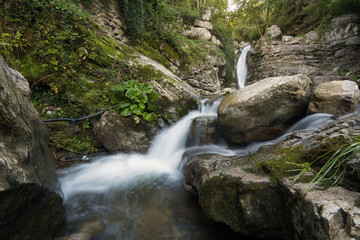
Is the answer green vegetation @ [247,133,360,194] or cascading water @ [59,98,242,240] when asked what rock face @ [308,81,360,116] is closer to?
green vegetation @ [247,133,360,194]

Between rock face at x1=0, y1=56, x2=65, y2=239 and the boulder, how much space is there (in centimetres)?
212

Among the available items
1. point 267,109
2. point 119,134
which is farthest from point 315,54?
point 119,134

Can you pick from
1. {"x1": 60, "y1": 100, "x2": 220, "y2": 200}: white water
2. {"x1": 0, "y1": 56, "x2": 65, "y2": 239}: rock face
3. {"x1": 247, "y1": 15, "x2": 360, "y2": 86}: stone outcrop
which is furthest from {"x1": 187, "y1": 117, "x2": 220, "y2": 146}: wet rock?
{"x1": 247, "y1": 15, "x2": 360, "y2": 86}: stone outcrop

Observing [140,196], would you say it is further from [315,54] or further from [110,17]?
[315,54]

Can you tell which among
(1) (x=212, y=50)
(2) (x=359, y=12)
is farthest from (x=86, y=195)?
(2) (x=359, y=12)

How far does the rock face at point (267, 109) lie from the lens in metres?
3.70

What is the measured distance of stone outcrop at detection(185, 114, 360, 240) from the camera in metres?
1.16

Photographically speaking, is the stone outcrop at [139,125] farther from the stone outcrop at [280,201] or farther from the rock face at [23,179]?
the stone outcrop at [280,201]

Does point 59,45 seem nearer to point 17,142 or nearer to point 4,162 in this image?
point 17,142

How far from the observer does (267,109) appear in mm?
3711

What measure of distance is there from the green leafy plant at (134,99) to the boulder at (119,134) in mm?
246

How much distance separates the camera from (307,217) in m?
1.34

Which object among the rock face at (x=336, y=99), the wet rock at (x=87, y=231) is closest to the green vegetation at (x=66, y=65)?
the wet rock at (x=87, y=231)

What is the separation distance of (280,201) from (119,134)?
142 inches
